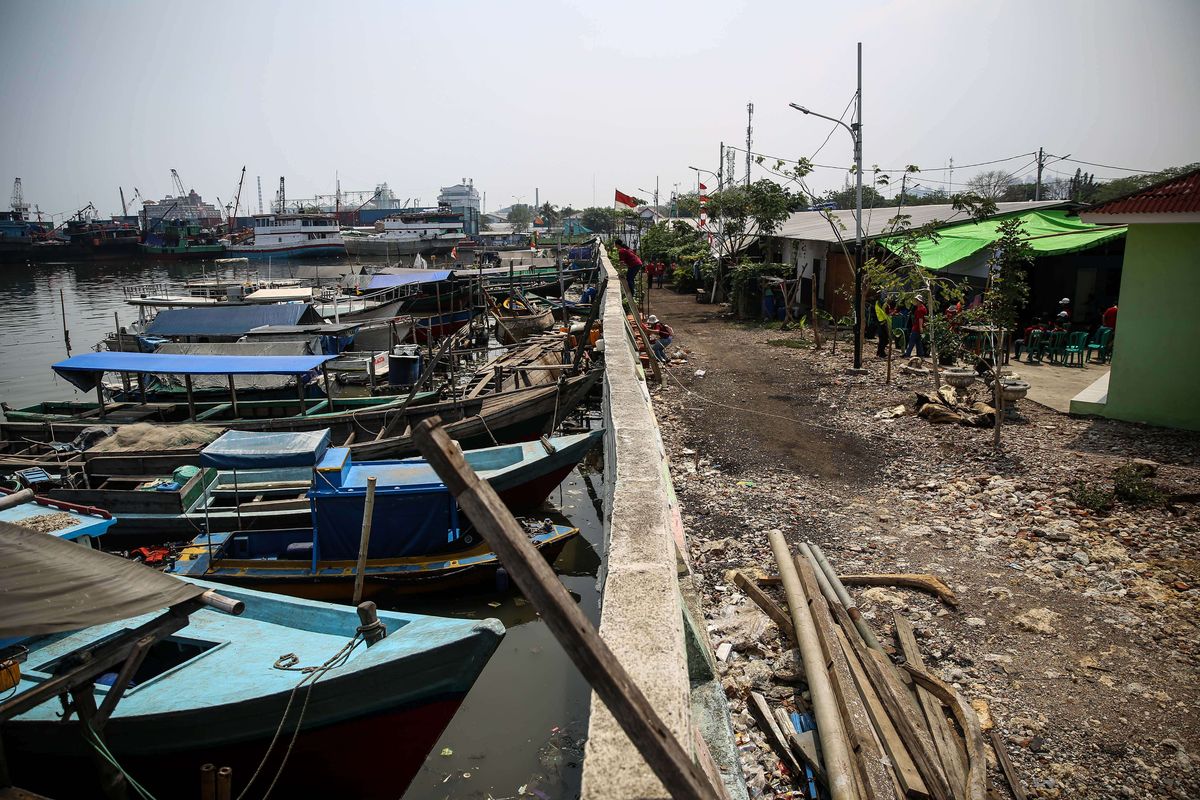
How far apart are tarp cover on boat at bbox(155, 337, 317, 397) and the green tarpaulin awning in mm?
11646

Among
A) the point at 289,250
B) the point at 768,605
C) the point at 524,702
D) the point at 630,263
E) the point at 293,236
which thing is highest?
the point at 293,236

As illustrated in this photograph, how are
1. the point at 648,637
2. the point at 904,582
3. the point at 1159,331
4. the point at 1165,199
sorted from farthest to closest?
the point at 1159,331, the point at 1165,199, the point at 904,582, the point at 648,637

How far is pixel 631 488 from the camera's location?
4.34m

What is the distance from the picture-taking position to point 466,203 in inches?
4050

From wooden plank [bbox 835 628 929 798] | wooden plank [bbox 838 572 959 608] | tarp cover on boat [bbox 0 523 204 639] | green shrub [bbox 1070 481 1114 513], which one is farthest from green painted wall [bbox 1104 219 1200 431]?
tarp cover on boat [bbox 0 523 204 639]

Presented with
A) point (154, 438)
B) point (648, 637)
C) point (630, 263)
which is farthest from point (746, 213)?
point (648, 637)

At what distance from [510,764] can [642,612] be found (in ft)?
12.0

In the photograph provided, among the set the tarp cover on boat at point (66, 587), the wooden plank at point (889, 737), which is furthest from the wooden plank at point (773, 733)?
the tarp cover on boat at point (66, 587)

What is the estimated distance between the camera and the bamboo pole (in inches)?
132

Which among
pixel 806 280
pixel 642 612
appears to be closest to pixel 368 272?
pixel 806 280

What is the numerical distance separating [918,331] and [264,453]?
1115 centimetres

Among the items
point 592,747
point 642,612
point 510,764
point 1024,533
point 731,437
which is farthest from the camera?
point 731,437

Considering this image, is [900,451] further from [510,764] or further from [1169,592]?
[510,764]

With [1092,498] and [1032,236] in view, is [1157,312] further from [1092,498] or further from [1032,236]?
[1032,236]
